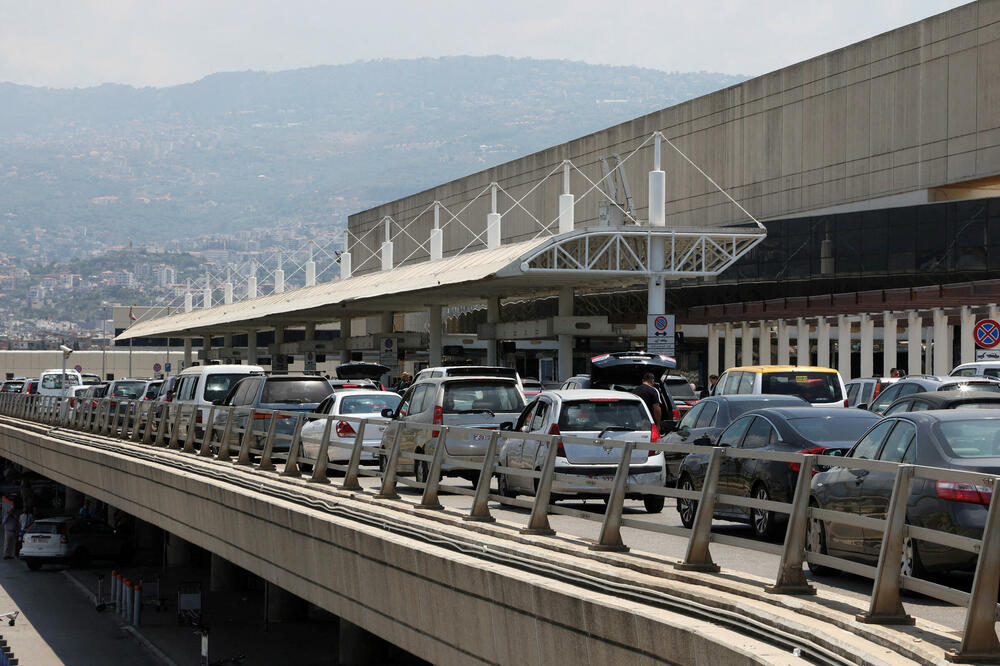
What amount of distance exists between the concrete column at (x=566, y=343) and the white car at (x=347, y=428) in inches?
983

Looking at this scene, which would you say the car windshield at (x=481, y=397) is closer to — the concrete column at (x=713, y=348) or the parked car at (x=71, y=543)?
the parked car at (x=71, y=543)

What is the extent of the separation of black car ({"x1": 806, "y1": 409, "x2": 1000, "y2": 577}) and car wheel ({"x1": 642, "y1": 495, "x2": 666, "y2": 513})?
1315mm

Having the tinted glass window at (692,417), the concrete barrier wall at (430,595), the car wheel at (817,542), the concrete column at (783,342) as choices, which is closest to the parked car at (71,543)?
the concrete column at (783,342)

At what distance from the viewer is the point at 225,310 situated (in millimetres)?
102312

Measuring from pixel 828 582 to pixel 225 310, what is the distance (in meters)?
96.0

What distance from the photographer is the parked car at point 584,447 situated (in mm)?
11320

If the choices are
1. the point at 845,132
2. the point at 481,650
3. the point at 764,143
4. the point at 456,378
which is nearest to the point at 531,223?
the point at 764,143

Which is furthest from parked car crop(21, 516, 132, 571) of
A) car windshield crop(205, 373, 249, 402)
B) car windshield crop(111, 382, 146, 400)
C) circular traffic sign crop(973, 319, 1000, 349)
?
circular traffic sign crop(973, 319, 1000, 349)

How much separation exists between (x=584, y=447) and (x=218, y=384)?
69.7 ft

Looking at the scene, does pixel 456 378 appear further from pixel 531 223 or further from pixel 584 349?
→ pixel 531 223

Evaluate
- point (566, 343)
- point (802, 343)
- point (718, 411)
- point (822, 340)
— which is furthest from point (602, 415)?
point (566, 343)

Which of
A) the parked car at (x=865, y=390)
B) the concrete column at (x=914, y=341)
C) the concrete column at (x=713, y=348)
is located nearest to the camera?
the parked car at (x=865, y=390)

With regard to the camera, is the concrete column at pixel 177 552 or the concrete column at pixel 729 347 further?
the concrete column at pixel 729 347

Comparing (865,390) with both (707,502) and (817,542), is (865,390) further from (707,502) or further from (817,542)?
(817,542)
